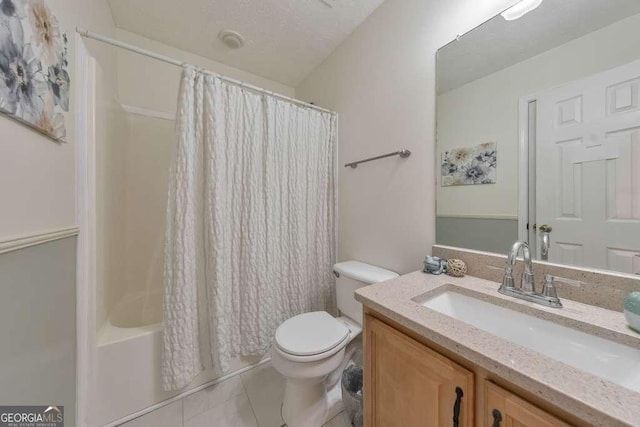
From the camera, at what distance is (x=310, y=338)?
3.69 feet

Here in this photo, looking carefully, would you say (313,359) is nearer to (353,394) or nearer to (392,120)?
(353,394)

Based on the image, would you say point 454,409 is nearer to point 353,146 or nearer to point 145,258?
point 353,146

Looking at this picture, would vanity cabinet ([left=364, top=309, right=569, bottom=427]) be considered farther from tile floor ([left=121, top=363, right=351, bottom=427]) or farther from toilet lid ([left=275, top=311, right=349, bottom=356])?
tile floor ([left=121, top=363, right=351, bottom=427])

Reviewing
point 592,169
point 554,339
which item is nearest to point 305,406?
point 554,339

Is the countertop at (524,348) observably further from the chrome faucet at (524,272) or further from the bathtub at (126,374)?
the bathtub at (126,374)

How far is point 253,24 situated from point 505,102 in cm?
161

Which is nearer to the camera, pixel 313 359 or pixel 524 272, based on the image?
pixel 524 272

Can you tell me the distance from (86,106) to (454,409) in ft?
5.95

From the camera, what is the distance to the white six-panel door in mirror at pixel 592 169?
696 millimetres

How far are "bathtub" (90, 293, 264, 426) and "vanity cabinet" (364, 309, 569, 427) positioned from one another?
1.12m

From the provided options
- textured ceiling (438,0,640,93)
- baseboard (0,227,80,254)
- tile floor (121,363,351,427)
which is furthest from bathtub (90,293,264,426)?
textured ceiling (438,0,640,93)

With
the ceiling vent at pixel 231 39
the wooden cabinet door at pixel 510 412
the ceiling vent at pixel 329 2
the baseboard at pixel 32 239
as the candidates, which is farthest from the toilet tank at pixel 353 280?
the ceiling vent at pixel 231 39

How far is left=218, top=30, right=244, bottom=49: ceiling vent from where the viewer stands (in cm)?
163

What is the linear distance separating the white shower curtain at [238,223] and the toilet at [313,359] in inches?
14.3
